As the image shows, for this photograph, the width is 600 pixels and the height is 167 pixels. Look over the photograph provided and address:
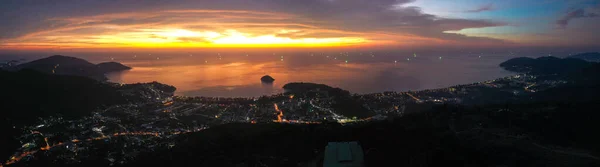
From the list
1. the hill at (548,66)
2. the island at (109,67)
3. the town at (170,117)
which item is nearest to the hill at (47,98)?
the town at (170,117)

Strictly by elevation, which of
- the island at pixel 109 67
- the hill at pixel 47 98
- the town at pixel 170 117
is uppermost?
the island at pixel 109 67

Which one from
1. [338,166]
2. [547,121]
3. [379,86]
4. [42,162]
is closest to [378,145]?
[338,166]

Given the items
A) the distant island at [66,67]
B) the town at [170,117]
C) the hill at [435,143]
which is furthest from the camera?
the distant island at [66,67]

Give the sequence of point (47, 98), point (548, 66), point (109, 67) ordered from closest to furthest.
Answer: point (47, 98) < point (548, 66) < point (109, 67)

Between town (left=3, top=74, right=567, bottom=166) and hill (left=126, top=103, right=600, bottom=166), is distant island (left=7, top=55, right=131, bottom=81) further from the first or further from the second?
hill (left=126, top=103, right=600, bottom=166)

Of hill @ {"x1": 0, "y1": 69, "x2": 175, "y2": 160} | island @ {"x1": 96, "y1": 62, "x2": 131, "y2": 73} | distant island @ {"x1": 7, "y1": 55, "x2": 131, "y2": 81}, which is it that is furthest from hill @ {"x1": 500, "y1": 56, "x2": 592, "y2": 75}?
island @ {"x1": 96, "y1": 62, "x2": 131, "y2": 73}

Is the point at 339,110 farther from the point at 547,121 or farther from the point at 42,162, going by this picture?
the point at 42,162

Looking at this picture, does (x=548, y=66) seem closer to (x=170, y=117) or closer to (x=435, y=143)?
(x=435, y=143)

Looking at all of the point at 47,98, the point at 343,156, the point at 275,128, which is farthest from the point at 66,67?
the point at 343,156

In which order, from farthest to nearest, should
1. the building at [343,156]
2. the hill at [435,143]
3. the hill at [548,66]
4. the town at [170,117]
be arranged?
the hill at [548,66], the town at [170,117], the hill at [435,143], the building at [343,156]

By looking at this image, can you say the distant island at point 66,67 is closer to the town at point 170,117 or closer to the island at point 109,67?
the island at point 109,67
